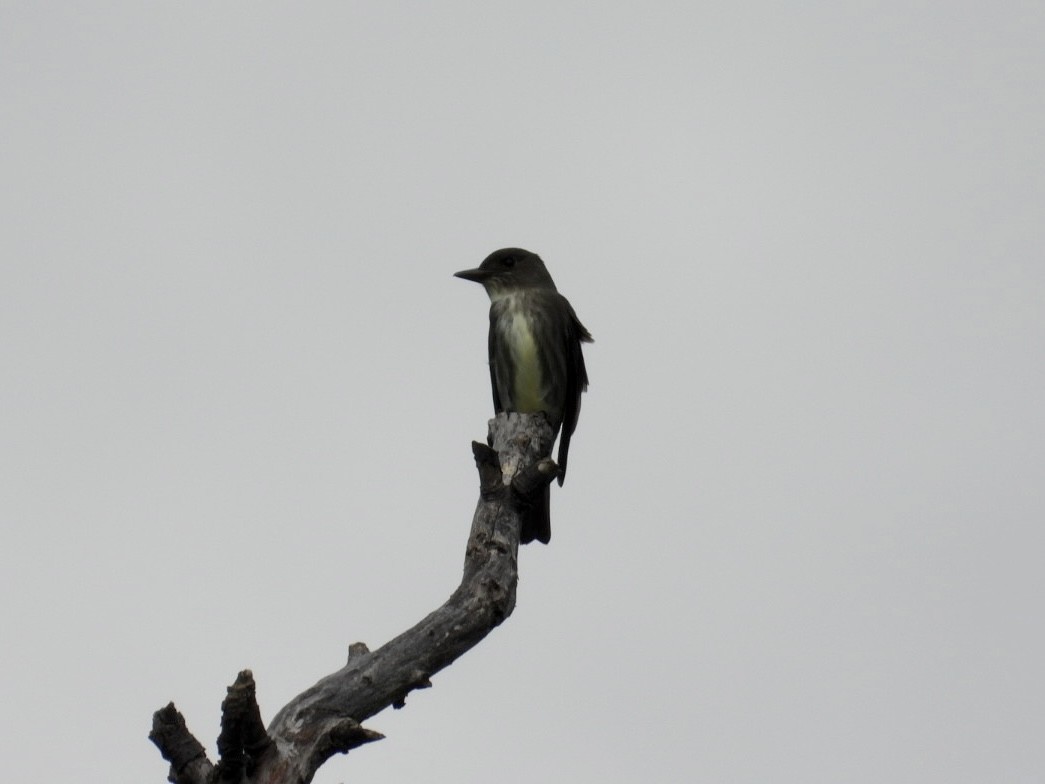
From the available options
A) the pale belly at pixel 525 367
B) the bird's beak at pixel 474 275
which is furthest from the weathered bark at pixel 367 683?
Answer: the bird's beak at pixel 474 275

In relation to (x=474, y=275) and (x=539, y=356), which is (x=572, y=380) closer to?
(x=539, y=356)

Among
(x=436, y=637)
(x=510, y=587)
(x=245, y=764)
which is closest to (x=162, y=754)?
(x=245, y=764)

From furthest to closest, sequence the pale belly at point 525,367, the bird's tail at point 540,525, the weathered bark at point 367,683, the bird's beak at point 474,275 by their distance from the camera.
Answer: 1. the bird's beak at point 474,275
2. the pale belly at point 525,367
3. the bird's tail at point 540,525
4. the weathered bark at point 367,683

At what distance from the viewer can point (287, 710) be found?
514cm

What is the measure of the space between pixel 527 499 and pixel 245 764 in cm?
228

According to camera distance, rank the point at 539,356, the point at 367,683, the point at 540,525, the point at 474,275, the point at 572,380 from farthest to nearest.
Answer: the point at 474,275, the point at 572,380, the point at 539,356, the point at 540,525, the point at 367,683

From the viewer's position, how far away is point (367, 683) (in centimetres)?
534

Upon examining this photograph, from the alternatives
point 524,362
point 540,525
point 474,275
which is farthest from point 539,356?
point 540,525

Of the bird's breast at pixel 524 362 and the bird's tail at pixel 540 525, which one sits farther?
the bird's breast at pixel 524 362

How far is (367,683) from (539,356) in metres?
5.22

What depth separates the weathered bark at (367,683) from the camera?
16.0 ft

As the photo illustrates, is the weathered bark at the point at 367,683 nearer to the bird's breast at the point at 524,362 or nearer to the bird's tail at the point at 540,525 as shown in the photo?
the bird's tail at the point at 540,525

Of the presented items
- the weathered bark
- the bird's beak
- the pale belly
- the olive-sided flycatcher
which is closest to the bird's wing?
the olive-sided flycatcher

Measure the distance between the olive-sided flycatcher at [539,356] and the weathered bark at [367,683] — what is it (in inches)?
134
